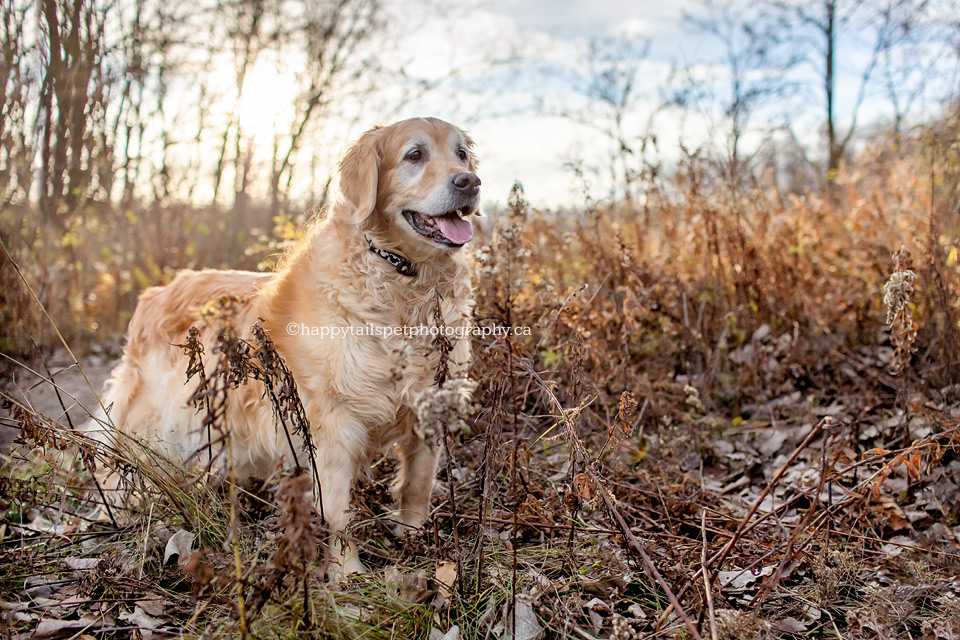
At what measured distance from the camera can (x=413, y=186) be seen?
2.78 metres

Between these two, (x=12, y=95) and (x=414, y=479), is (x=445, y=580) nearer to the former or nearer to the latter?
(x=414, y=479)

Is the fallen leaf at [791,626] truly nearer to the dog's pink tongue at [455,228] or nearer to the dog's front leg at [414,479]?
the dog's front leg at [414,479]

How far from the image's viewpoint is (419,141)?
9.45 ft

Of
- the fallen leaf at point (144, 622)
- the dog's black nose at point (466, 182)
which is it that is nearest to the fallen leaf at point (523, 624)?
the fallen leaf at point (144, 622)

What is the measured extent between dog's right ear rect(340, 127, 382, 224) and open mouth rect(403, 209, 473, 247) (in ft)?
0.58

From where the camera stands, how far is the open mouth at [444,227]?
2.67 m

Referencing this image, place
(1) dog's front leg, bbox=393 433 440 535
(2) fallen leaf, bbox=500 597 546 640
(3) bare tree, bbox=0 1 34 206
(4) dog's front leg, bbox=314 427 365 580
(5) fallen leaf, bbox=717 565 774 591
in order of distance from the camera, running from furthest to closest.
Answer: (3) bare tree, bbox=0 1 34 206
(1) dog's front leg, bbox=393 433 440 535
(4) dog's front leg, bbox=314 427 365 580
(5) fallen leaf, bbox=717 565 774 591
(2) fallen leaf, bbox=500 597 546 640

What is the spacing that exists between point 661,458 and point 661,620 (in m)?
1.54

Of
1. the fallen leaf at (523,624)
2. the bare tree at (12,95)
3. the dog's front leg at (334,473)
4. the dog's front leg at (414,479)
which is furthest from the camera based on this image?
the bare tree at (12,95)

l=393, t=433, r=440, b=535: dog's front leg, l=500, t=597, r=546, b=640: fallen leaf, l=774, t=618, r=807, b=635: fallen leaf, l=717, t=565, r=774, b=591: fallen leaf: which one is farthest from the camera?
l=393, t=433, r=440, b=535: dog's front leg

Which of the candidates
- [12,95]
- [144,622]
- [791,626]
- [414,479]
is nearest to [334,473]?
[414,479]

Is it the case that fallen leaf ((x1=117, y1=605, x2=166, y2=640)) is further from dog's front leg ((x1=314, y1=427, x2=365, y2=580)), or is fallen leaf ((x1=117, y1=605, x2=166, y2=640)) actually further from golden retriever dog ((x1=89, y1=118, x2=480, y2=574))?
dog's front leg ((x1=314, y1=427, x2=365, y2=580))

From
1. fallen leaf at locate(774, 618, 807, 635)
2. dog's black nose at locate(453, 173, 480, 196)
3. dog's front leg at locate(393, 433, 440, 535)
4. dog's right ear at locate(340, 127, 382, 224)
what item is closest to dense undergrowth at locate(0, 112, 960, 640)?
fallen leaf at locate(774, 618, 807, 635)

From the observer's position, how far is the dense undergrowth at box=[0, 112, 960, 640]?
185 centimetres
